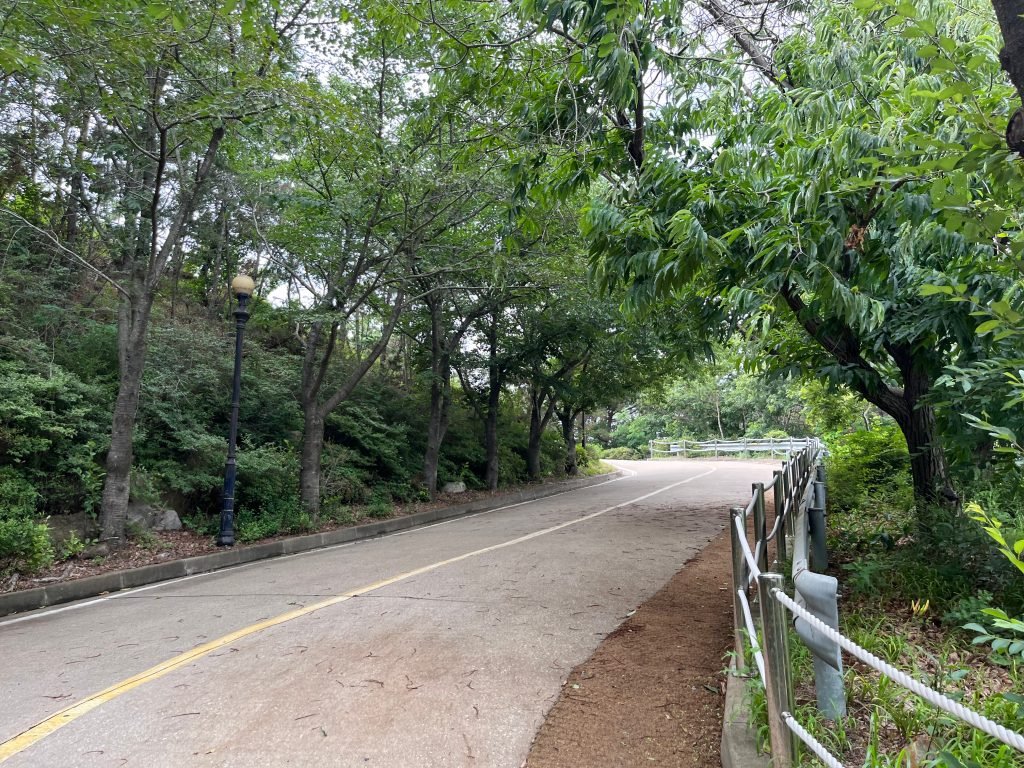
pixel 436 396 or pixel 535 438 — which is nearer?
pixel 436 396

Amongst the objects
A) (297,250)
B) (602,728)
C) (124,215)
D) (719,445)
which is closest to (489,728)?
(602,728)

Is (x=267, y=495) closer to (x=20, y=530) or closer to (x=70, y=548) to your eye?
(x=70, y=548)

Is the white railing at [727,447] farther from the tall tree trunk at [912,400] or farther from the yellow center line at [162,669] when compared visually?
the yellow center line at [162,669]

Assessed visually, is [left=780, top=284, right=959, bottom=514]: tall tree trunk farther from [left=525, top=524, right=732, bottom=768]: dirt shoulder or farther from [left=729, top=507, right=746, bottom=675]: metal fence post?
[left=729, top=507, right=746, bottom=675]: metal fence post

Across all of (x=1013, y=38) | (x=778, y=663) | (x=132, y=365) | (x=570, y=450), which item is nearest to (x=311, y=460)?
(x=132, y=365)

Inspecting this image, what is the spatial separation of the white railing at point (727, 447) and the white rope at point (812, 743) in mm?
31578

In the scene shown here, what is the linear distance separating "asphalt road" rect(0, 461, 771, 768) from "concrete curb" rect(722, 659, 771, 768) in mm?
1094

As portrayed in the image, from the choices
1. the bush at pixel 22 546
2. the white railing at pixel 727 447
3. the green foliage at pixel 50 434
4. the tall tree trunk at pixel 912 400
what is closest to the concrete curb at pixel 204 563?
the bush at pixel 22 546

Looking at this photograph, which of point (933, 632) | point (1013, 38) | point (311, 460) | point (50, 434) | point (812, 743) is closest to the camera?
point (812, 743)

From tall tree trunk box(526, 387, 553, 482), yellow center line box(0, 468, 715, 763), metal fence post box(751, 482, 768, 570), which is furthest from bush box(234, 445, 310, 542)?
tall tree trunk box(526, 387, 553, 482)

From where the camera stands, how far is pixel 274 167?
515 inches

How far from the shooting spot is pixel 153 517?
10.9m

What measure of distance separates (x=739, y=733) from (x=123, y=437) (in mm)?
9768

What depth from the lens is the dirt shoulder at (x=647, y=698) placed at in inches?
133
